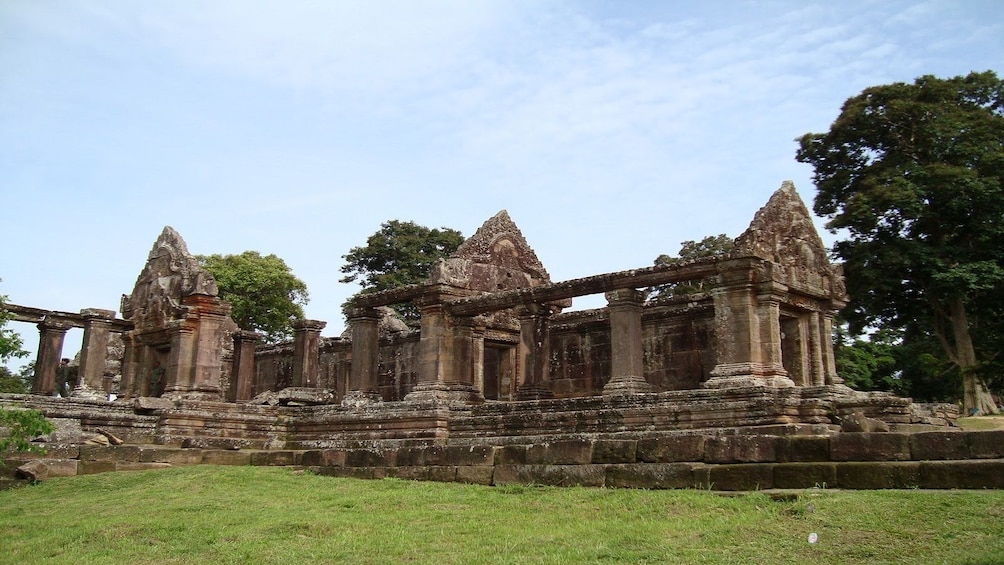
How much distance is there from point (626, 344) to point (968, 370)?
1262 centimetres

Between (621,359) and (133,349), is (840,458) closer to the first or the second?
(621,359)

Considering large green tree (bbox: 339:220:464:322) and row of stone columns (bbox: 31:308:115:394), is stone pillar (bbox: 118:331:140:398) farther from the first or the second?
large green tree (bbox: 339:220:464:322)

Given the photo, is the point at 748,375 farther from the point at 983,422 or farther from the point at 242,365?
the point at 242,365

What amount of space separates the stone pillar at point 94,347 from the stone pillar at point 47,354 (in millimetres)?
864

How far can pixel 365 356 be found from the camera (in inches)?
785

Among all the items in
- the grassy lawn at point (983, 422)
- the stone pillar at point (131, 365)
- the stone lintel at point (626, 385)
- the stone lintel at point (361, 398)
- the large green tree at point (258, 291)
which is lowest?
the grassy lawn at point (983, 422)

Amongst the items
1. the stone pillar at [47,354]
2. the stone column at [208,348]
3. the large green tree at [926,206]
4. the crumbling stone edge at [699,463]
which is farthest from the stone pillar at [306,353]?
the large green tree at [926,206]

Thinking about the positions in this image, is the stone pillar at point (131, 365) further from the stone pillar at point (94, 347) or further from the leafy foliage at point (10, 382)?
the leafy foliage at point (10, 382)

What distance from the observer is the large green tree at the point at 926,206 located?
23812 millimetres

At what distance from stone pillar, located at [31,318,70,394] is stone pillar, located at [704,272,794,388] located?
1735cm

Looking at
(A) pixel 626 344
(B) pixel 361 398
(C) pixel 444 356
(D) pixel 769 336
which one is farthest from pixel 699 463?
(B) pixel 361 398

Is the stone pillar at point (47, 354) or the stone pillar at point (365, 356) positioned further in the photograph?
the stone pillar at point (47, 354)

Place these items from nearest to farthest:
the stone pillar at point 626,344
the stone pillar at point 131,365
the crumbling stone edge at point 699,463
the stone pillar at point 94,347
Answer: the crumbling stone edge at point 699,463
the stone pillar at point 626,344
the stone pillar at point 131,365
the stone pillar at point 94,347

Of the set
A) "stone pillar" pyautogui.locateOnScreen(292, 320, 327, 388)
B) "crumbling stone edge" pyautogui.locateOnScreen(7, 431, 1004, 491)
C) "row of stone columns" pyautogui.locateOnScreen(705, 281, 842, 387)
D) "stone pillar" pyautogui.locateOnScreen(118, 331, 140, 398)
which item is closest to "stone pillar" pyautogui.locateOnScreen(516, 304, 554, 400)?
"row of stone columns" pyautogui.locateOnScreen(705, 281, 842, 387)
